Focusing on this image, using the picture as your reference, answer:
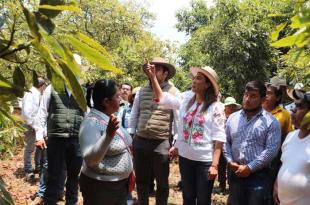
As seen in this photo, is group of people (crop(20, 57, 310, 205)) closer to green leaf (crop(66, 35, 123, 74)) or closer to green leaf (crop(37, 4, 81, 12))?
green leaf (crop(66, 35, 123, 74))

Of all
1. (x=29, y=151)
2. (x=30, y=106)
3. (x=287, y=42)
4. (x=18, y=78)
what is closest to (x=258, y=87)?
(x=287, y=42)

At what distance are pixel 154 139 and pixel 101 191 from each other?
1.67 meters

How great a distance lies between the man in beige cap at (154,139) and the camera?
457 cm

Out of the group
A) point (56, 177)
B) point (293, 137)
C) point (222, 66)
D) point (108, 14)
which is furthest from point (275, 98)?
point (108, 14)

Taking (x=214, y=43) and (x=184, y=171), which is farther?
(x=214, y=43)

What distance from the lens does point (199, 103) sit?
4.02 meters

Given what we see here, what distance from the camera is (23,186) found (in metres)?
6.87

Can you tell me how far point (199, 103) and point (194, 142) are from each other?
0.38 meters

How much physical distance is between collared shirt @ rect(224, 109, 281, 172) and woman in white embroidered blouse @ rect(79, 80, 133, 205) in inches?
43.0

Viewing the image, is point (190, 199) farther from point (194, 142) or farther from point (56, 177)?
point (56, 177)

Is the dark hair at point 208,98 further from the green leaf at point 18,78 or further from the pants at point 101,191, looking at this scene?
the green leaf at point 18,78

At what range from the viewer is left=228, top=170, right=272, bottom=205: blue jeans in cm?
348

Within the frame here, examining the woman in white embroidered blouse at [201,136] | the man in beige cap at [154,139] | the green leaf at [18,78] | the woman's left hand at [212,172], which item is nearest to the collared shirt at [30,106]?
the man in beige cap at [154,139]

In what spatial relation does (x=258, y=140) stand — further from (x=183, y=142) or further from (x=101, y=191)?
(x=101, y=191)
